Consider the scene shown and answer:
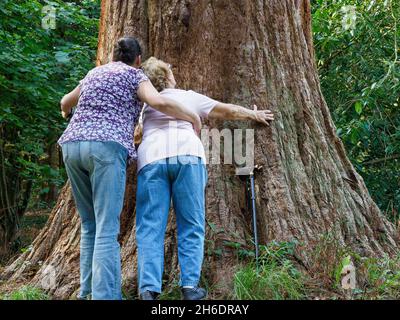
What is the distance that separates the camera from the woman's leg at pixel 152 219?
4.14m

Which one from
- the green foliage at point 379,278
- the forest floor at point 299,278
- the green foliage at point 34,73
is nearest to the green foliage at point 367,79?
the green foliage at point 379,278

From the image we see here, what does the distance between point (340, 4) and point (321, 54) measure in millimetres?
1207

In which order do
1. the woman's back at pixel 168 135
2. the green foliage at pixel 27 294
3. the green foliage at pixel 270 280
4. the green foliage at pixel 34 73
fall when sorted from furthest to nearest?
1. the green foliage at pixel 34 73
2. the green foliage at pixel 27 294
3. the green foliage at pixel 270 280
4. the woman's back at pixel 168 135

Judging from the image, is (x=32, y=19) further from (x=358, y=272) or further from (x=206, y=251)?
(x=358, y=272)

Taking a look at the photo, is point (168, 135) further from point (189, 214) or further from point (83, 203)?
point (83, 203)

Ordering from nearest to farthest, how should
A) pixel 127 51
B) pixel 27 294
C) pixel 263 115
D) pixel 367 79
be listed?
pixel 127 51 → pixel 27 294 → pixel 263 115 → pixel 367 79

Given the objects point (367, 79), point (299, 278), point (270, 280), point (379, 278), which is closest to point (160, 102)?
point (270, 280)

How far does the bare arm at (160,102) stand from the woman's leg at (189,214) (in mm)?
323

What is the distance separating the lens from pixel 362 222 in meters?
5.64

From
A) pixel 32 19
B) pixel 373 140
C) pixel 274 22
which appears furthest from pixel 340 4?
pixel 32 19

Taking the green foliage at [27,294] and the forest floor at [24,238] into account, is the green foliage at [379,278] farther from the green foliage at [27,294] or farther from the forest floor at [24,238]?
the forest floor at [24,238]

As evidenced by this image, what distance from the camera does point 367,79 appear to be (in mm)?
9742

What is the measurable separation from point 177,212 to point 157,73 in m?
1.07

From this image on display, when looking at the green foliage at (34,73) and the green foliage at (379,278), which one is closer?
the green foliage at (379,278)
